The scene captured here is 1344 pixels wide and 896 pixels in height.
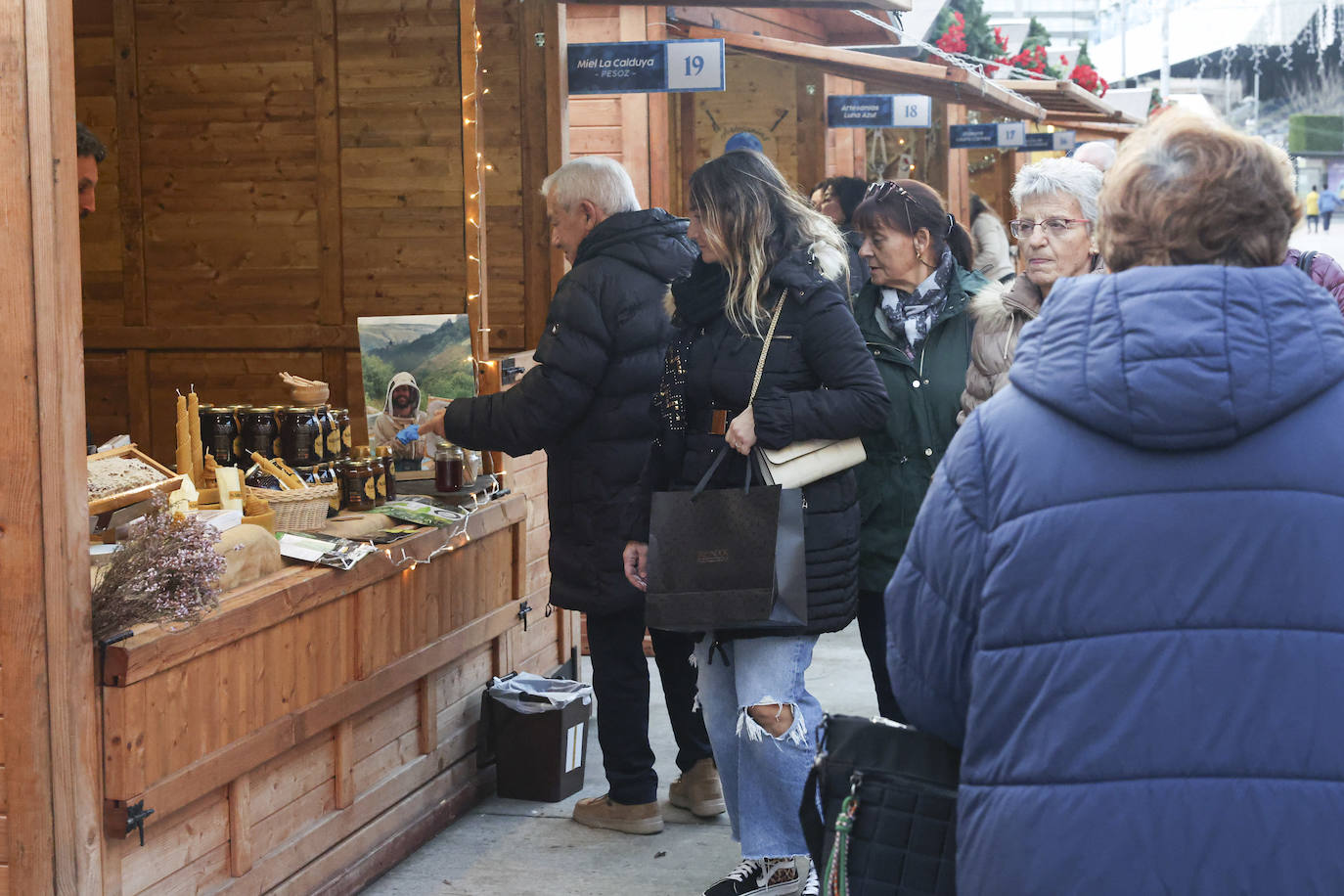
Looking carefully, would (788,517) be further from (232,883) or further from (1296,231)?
(1296,231)

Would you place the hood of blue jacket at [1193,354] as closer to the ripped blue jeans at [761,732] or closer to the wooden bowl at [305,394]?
the ripped blue jeans at [761,732]

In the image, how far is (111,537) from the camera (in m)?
3.86

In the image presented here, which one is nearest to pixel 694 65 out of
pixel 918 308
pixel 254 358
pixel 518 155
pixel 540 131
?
pixel 540 131

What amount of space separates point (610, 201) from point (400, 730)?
5.65 feet

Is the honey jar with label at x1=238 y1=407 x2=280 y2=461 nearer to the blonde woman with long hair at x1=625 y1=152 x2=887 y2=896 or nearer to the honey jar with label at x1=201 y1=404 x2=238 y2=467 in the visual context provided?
the honey jar with label at x1=201 y1=404 x2=238 y2=467

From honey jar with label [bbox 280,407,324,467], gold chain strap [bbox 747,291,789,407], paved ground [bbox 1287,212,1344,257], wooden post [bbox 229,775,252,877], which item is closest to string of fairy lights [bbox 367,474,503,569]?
honey jar with label [bbox 280,407,324,467]

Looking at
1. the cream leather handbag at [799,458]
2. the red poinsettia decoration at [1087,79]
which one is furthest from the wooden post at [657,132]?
the red poinsettia decoration at [1087,79]

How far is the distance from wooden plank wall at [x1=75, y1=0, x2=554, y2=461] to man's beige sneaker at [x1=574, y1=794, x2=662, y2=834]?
2.52m

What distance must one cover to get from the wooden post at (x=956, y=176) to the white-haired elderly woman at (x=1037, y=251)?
14581mm

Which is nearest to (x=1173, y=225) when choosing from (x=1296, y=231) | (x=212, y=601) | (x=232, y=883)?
(x=1296, y=231)

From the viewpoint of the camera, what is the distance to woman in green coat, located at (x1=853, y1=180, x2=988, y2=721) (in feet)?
13.4

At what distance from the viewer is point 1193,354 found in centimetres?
170

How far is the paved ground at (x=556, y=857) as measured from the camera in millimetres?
4309

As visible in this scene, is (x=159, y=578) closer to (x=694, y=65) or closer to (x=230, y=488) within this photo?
(x=230, y=488)
